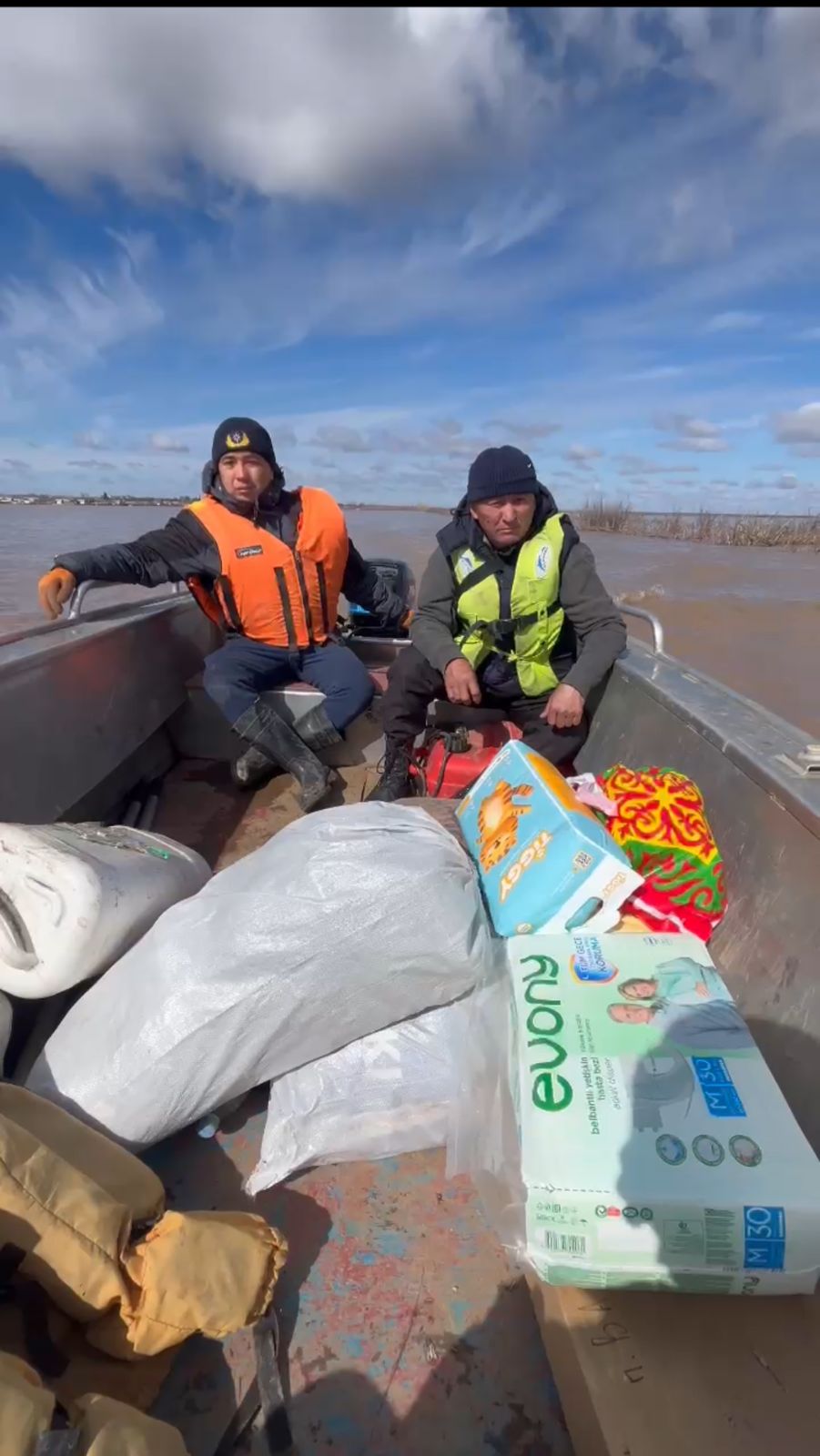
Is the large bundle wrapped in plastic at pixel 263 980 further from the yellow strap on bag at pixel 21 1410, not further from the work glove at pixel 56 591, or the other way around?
the work glove at pixel 56 591

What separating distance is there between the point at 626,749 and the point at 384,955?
1404 mm

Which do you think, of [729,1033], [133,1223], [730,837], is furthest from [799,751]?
[133,1223]

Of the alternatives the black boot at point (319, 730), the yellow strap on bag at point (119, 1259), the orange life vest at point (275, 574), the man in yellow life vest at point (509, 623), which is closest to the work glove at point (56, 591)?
the orange life vest at point (275, 574)

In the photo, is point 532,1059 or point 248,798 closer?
point 532,1059

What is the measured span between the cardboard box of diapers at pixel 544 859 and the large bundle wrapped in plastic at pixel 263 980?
0.13 m

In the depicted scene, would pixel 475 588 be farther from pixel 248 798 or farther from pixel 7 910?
pixel 7 910

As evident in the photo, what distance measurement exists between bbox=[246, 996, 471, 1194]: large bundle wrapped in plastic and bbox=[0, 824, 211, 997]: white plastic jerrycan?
1.38 feet

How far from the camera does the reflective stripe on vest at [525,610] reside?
2578 millimetres

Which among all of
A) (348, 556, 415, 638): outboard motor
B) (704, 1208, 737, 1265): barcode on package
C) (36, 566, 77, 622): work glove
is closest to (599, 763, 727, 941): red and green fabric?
(704, 1208, 737, 1265): barcode on package

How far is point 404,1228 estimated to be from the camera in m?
1.35

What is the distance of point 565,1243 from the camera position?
103 centimetres

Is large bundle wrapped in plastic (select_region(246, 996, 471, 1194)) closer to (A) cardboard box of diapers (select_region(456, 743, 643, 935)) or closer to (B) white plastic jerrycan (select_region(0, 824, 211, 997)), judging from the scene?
(A) cardboard box of diapers (select_region(456, 743, 643, 935))

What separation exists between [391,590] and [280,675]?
3.68 feet

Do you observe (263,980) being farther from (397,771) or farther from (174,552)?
(174,552)
